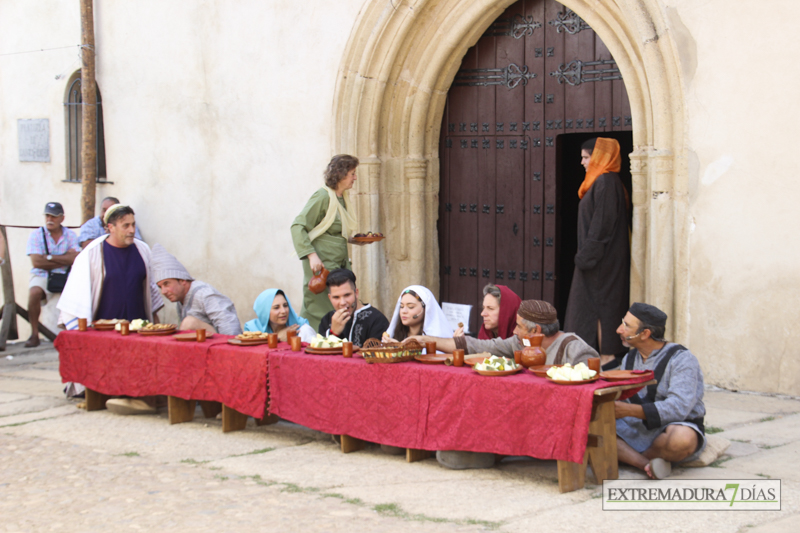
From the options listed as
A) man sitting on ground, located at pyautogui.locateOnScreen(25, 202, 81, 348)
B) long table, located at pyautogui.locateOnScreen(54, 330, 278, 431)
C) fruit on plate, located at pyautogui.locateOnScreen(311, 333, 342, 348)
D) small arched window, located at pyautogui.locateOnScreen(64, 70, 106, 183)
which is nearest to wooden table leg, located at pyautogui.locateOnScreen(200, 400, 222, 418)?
long table, located at pyautogui.locateOnScreen(54, 330, 278, 431)

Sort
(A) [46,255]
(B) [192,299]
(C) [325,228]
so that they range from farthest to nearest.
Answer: (A) [46,255] < (C) [325,228] < (B) [192,299]

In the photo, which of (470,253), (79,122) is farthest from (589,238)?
(79,122)

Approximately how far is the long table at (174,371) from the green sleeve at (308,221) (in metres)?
1.01

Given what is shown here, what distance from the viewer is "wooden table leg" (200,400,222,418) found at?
215 inches

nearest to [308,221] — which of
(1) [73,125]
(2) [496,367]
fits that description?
(2) [496,367]

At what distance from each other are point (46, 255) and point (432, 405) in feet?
18.2

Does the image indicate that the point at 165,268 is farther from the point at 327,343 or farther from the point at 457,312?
the point at 457,312

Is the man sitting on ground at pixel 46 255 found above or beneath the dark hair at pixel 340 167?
beneath

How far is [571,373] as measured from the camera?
381cm

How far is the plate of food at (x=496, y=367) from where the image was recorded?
398cm

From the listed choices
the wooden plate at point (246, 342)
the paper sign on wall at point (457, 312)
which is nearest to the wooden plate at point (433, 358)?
the wooden plate at point (246, 342)

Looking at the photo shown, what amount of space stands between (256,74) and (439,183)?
200 cm

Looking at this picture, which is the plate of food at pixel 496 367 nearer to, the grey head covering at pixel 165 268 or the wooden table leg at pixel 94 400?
the grey head covering at pixel 165 268

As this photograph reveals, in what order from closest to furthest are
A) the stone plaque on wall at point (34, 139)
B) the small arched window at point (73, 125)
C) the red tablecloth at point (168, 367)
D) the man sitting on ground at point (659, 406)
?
the man sitting on ground at point (659, 406) → the red tablecloth at point (168, 367) → the small arched window at point (73, 125) → the stone plaque on wall at point (34, 139)
